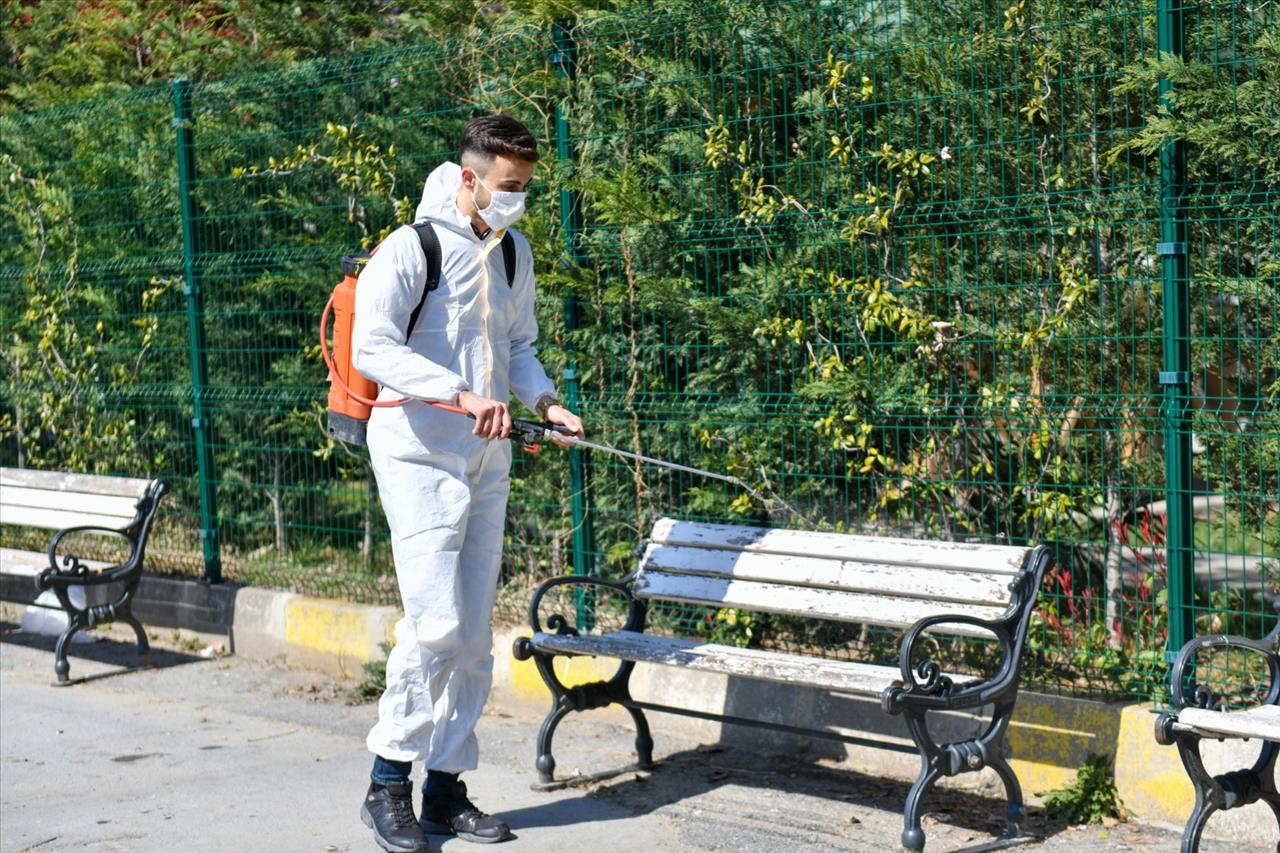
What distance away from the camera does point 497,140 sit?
5.06 m

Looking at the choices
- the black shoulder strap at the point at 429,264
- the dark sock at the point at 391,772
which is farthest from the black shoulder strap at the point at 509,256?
the dark sock at the point at 391,772

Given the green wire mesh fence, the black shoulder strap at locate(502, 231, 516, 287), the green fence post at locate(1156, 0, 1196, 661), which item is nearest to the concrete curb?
the green wire mesh fence

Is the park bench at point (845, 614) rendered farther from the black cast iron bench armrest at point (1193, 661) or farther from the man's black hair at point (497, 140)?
the man's black hair at point (497, 140)

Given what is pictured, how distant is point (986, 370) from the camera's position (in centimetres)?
574

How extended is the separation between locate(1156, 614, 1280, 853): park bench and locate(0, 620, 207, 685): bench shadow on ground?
5389 millimetres

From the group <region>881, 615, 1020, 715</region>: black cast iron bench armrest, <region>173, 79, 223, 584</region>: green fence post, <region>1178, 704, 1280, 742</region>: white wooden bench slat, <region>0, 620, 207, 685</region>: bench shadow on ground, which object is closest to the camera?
<region>1178, 704, 1280, 742</region>: white wooden bench slat

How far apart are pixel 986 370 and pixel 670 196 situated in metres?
1.57

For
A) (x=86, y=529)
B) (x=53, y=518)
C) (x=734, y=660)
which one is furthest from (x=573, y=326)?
(x=53, y=518)

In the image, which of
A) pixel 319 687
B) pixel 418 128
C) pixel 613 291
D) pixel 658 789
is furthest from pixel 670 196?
pixel 319 687

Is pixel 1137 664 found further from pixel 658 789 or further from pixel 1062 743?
pixel 658 789

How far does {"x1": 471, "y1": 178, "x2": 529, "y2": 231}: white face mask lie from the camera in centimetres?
507

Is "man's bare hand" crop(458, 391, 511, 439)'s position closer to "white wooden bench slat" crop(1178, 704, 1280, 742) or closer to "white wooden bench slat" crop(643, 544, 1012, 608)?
"white wooden bench slat" crop(643, 544, 1012, 608)

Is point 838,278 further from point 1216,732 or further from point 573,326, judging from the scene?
point 1216,732

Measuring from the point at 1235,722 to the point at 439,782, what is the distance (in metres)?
2.52
